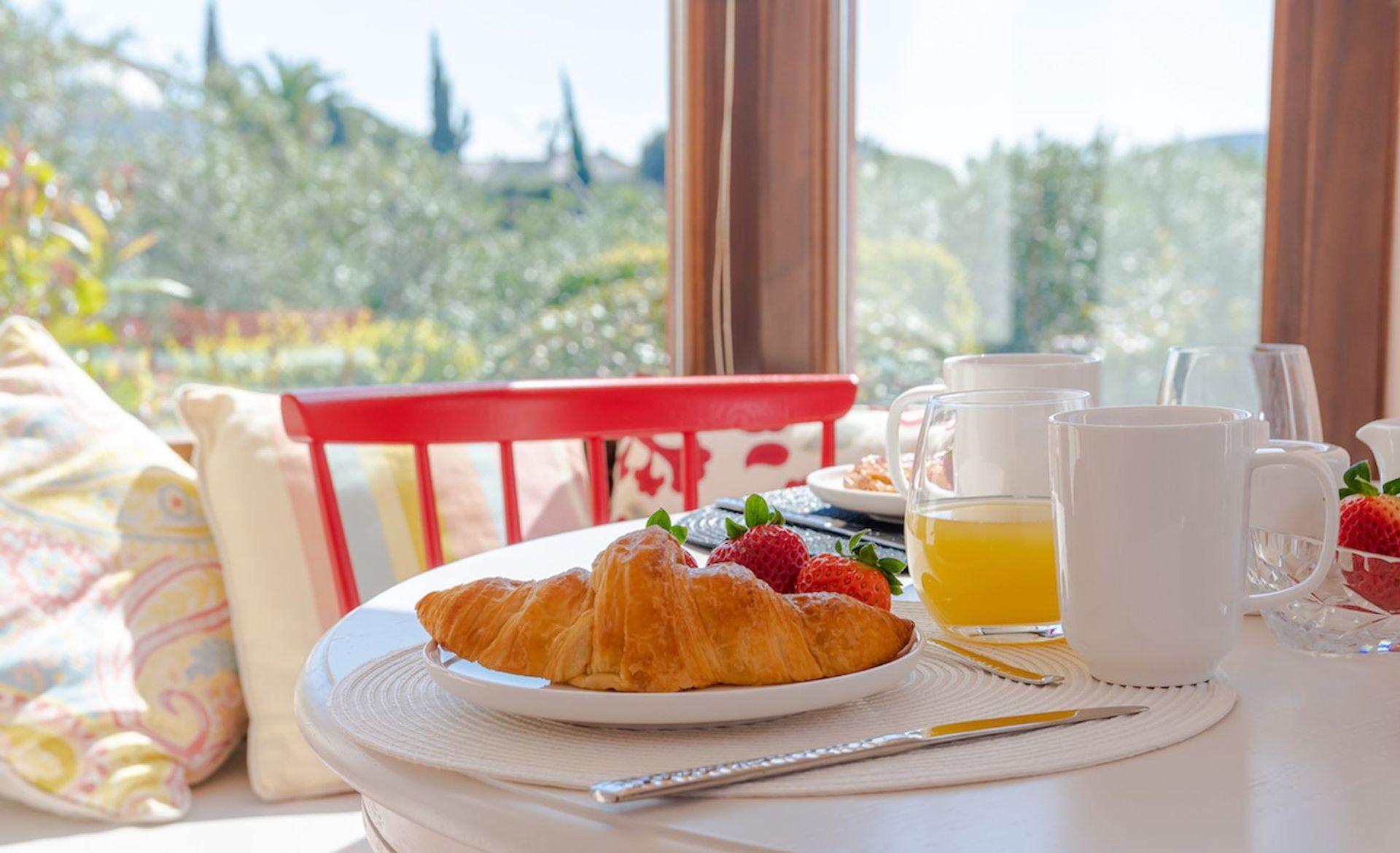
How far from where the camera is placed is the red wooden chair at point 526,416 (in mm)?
1341

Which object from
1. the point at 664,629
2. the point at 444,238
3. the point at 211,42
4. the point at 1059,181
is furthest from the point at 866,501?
the point at 211,42

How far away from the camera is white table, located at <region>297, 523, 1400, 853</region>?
0.44 meters

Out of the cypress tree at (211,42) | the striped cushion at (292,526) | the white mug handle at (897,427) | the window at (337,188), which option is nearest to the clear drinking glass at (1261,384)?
the white mug handle at (897,427)

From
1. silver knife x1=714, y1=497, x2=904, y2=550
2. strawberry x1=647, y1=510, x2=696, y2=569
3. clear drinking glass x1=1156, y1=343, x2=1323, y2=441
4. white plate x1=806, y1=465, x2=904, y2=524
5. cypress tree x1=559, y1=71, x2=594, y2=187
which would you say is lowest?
silver knife x1=714, y1=497, x2=904, y2=550

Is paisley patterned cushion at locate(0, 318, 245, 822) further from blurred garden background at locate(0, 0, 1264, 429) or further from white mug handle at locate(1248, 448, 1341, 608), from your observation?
white mug handle at locate(1248, 448, 1341, 608)

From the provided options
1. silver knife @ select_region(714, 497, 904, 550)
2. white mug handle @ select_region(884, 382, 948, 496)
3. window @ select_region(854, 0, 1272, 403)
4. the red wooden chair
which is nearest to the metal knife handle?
white mug handle @ select_region(884, 382, 948, 496)

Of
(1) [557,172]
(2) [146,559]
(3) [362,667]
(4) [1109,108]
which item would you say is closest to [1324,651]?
(3) [362,667]

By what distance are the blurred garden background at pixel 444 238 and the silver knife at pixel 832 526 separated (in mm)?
1396

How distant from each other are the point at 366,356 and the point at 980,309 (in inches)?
48.2

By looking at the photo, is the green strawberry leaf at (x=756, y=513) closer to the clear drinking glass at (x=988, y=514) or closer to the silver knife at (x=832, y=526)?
the clear drinking glass at (x=988, y=514)

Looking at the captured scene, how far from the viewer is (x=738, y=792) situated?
18.7 inches

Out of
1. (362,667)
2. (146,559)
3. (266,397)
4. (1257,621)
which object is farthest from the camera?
(266,397)

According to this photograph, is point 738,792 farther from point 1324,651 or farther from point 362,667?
point 1324,651

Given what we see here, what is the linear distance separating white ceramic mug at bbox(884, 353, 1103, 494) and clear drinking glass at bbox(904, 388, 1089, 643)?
0.42 feet
